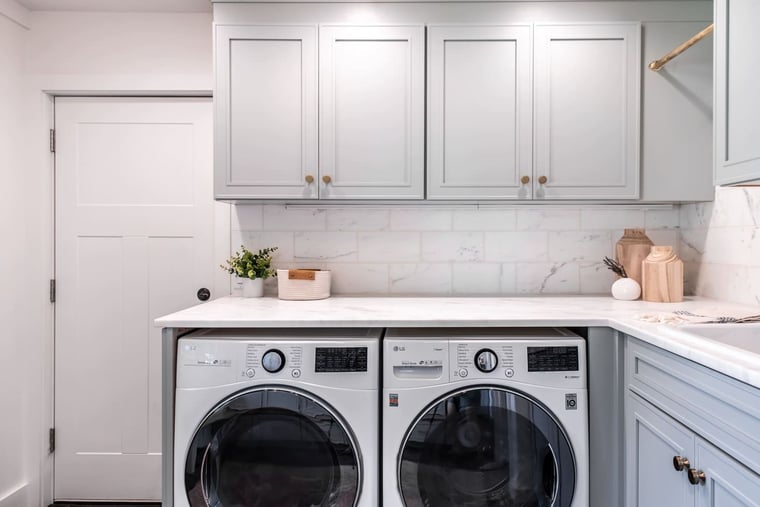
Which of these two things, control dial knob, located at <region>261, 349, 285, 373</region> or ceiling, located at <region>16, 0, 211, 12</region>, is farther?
ceiling, located at <region>16, 0, 211, 12</region>

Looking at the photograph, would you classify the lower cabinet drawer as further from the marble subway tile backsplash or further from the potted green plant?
the potted green plant

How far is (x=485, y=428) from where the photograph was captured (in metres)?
1.50

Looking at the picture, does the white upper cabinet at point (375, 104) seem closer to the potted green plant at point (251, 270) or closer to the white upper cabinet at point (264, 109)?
the white upper cabinet at point (264, 109)

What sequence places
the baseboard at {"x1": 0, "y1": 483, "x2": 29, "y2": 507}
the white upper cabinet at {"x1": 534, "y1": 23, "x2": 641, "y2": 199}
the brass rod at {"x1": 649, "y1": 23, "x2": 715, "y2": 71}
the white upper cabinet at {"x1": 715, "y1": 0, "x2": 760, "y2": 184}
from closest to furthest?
1. the white upper cabinet at {"x1": 715, "y1": 0, "x2": 760, "y2": 184}
2. the brass rod at {"x1": 649, "y1": 23, "x2": 715, "y2": 71}
3. the white upper cabinet at {"x1": 534, "y1": 23, "x2": 641, "y2": 199}
4. the baseboard at {"x1": 0, "y1": 483, "x2": 29, "y2": 507}

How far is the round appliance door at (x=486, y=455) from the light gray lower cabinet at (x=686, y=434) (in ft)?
0.76

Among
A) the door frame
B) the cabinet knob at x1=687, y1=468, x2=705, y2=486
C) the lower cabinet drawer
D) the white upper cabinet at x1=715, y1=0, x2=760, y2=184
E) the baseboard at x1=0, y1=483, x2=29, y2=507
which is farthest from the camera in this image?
the door frame

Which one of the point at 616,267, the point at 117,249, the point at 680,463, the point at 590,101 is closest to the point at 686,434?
the point at 680,463

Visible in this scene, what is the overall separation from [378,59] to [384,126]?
290 millimetres

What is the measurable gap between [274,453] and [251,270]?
2.79ft

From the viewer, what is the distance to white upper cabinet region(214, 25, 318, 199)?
193 centimetres

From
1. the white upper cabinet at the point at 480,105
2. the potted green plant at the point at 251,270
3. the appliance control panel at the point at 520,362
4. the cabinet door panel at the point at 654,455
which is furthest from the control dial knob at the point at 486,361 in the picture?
the potted green plant at the point at 251,270

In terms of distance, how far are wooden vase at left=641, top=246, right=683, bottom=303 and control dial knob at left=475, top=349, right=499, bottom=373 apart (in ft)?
3.09

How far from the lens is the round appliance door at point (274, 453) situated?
1501mm

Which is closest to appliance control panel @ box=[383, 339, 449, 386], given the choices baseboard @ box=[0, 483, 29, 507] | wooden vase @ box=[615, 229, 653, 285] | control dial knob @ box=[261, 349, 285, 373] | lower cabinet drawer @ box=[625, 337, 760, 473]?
control dial knob @ box=[261, 349, 285, 373]
